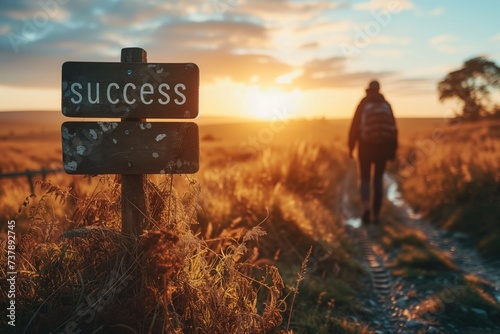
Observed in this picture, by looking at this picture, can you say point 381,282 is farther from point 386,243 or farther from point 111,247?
point 111,247

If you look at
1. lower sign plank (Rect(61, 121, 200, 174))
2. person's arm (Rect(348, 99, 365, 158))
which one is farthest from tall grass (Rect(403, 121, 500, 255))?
lower sign plank (Rect(61, 121, 200, 174))

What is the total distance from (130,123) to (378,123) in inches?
220

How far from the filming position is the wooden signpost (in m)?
2.98

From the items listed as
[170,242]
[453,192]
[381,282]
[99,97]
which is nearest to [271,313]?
[170,242]

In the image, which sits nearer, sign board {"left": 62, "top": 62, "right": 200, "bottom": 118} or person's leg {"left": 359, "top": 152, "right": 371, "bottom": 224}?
sign board {"left": 62, "top": 62, "right": 200, "bottom": 118}

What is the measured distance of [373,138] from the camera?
7.61m

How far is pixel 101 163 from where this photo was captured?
3006 mm

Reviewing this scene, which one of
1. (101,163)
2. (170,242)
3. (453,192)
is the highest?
(101,163)

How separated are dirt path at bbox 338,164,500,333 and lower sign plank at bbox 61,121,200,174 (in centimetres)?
237

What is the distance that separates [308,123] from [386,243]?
2273 cm

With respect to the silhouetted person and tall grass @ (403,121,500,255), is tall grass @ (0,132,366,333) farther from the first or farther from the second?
tall grass @ (403,121,500,255)

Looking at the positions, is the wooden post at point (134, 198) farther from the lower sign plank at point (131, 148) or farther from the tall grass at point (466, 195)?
the tall grass at point (466, 195)

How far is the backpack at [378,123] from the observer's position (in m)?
7.63

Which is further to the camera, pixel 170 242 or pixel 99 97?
pixel 99 97
